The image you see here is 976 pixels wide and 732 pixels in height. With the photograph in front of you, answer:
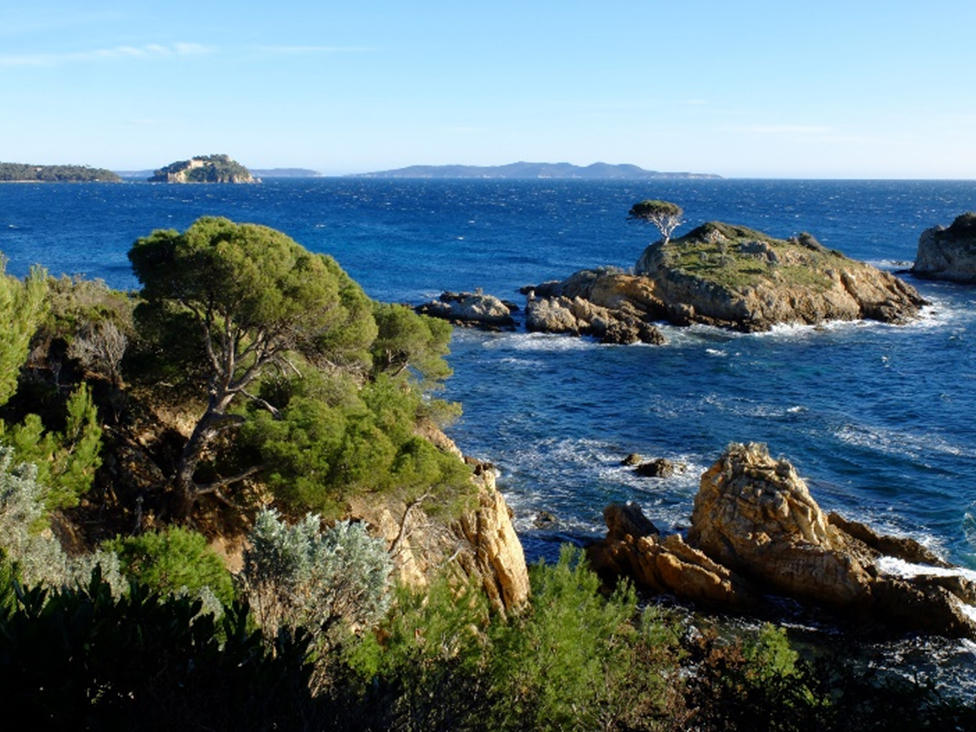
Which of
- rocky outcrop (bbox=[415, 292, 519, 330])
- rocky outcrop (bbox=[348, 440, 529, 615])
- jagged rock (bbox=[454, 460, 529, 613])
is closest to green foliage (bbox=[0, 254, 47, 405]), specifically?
rocky outcrop (bbox=[348, 440, 529, 615])

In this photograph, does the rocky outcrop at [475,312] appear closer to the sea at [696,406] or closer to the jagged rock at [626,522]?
the sea at [696,406]

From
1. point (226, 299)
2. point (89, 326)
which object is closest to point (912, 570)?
point (226, 299)

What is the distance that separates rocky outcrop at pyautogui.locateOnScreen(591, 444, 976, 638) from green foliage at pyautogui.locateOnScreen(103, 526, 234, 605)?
42.1 ft

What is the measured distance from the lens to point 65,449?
1678cm

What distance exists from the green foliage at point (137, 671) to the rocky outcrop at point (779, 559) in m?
16.4

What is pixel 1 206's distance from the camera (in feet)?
506

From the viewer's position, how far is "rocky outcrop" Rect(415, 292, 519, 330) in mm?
59844

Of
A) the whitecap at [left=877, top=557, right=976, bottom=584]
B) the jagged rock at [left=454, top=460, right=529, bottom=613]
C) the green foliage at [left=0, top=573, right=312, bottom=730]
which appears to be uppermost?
the green foliage at [left=0, top=573, right=312, bottom=730]

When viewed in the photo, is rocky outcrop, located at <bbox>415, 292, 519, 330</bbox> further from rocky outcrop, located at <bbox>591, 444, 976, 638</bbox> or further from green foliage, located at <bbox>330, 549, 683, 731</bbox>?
green foliage, located at <bbox>330, 549, 683, 731</bbox>

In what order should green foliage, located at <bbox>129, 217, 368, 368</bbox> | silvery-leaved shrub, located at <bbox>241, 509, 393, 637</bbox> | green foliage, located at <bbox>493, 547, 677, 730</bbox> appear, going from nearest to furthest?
green foliage, located at <bbox>493, 547, 677, 730</bbox> < silvery-leaved shrub, located at <bbox>241, 509, 393, 637</bbox> < green foliage, located at <bbox>129, 217, 368, 368</bbox>

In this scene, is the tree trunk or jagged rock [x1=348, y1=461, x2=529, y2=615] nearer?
the tree trunk

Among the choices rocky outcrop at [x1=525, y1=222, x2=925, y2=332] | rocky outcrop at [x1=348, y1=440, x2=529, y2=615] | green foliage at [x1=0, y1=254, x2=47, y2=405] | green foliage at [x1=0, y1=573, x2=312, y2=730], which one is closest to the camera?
green foliage at [x1=0, y1=573, x2=312, y2=730]

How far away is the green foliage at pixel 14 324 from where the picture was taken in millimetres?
16188

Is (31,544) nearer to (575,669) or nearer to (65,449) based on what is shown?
(65,449)
